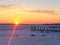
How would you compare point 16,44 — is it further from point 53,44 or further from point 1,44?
point 53,44

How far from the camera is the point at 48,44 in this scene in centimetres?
2620

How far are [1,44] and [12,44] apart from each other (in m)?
1.27

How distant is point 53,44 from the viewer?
2631 centimetres

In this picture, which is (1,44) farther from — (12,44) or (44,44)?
(44,44)

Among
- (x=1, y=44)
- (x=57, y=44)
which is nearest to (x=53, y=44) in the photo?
(x=57, y=44)

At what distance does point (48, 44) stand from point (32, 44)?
187 cm

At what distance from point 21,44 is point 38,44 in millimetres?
2015

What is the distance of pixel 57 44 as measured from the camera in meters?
26.1

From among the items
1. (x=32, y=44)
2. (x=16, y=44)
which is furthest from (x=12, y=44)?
(x=32, y=44)

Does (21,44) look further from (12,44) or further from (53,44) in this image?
(53,44)

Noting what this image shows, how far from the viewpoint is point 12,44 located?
2608 cm

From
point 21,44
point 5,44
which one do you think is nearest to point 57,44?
point 21,44

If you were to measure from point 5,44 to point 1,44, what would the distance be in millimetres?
502

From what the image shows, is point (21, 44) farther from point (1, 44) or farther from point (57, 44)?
point (57, 44)
